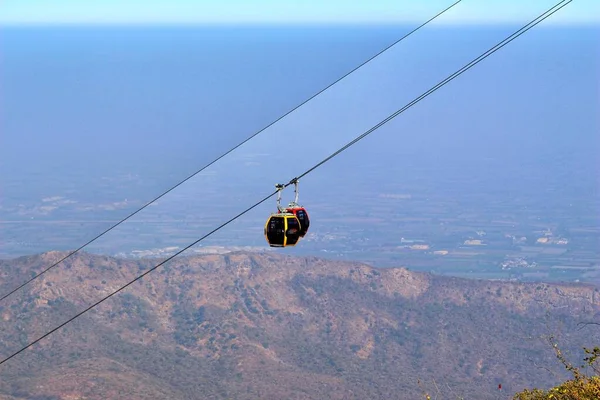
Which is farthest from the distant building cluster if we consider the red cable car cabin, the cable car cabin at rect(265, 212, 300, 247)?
the cable car cabin at rect(265, 212, 300, 247)

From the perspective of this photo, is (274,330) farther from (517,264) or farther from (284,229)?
(284,229)

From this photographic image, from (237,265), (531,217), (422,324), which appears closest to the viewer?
(422,324)

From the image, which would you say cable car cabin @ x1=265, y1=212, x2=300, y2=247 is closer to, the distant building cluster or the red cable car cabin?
the red cable car cabin

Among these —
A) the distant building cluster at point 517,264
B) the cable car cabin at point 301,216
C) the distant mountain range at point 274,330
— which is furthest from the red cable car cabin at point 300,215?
the distant building cluster at point 517,264

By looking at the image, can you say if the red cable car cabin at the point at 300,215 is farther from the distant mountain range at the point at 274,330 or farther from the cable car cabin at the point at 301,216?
the distant mountain range at the point at 274,330

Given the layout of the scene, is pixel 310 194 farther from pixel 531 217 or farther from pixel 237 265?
pixel 237 265

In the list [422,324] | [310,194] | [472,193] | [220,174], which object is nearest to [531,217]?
[472,193]

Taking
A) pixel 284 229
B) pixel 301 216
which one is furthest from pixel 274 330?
pixel 284 229
